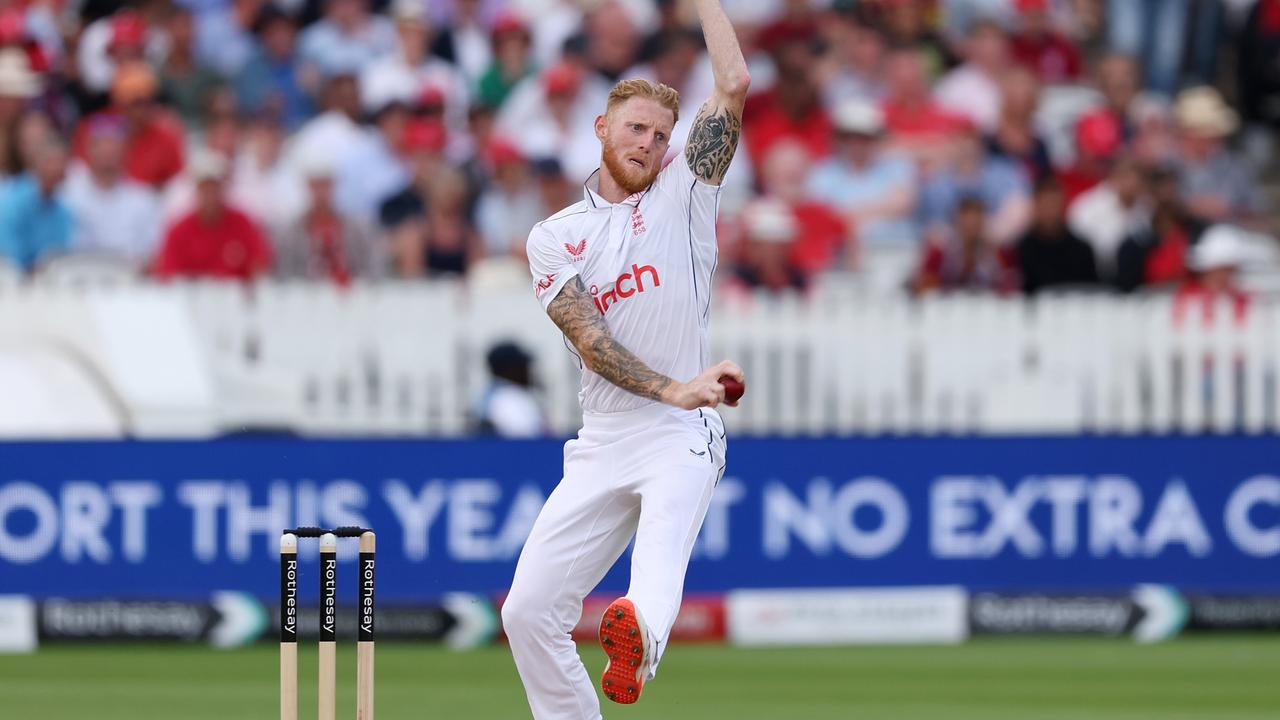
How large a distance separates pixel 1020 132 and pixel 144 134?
5.67m

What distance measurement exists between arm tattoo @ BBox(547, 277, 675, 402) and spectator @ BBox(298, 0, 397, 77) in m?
9.15

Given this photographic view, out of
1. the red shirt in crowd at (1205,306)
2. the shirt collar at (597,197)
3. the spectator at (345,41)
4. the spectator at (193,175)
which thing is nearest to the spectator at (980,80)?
the red shirt in crowd at (1205,306)

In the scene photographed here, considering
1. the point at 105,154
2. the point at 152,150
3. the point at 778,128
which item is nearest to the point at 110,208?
the point at 105,154

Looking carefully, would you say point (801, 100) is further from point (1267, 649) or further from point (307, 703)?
point (307, 703)

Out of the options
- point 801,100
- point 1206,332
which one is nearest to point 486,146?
point 801,100

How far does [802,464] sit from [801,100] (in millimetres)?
3873

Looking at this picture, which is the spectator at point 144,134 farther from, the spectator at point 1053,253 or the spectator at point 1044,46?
the spectator at point 1044,46

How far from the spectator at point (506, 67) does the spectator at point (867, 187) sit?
224 cm

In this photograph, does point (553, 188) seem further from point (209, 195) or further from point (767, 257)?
point (209, 195)

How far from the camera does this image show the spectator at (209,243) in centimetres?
1382

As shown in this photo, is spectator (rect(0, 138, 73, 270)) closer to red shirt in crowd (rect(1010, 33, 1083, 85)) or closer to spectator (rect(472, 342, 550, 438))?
spectator (rect(472, 342, 550, 438))

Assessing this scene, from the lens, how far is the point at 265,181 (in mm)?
14672

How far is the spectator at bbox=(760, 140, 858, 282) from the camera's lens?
14.2 meters

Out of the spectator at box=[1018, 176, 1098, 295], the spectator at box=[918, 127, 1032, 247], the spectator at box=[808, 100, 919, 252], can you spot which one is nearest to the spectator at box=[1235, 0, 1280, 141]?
the spectator at box=[918, 127, 1032, 247]
